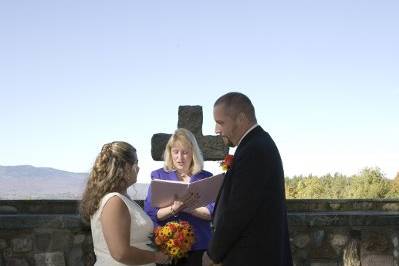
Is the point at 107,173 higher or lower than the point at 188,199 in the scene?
higher

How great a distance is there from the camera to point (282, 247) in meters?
3.30

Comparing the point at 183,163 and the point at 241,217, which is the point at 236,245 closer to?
the point at 241,217

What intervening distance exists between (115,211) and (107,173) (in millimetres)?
242

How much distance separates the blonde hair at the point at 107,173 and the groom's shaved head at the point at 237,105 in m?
0.57

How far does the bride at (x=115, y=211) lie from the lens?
10.5ft

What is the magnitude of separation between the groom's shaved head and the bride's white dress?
0.72m

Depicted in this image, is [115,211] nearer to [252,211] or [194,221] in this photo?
[252,211]

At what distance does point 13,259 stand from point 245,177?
159 inches

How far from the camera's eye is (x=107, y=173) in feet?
10.9

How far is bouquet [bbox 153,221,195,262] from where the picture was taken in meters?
3.65

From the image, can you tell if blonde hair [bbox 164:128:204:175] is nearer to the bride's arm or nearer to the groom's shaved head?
the groom's shaved head

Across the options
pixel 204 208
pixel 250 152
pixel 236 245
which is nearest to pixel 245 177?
pixel 250 152

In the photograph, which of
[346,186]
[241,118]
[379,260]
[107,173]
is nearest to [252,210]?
[241,118]

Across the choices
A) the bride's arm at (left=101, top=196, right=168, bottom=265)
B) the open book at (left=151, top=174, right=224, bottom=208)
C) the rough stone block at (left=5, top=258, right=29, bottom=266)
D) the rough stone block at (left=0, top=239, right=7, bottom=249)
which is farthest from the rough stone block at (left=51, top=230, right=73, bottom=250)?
the bride's arm at (left=101, top=196, right=168, bottom=265)
